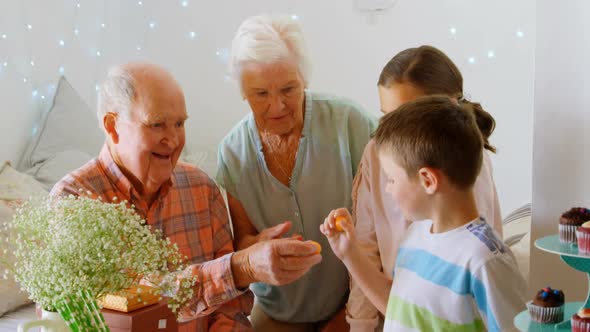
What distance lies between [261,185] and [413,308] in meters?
0.86

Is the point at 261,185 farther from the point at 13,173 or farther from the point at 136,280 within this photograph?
the point at 13,173

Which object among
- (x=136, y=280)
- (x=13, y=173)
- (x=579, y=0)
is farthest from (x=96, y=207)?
(x=13, y=173)

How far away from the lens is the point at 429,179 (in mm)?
1343

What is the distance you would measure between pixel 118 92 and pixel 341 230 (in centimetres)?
72

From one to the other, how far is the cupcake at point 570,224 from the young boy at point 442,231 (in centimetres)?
10

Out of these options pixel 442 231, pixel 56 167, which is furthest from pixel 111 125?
pixel 56 167

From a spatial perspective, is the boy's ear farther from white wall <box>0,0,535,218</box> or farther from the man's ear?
white wall <box>0,0,535,218</box>

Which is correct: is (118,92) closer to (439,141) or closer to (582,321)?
(439,141)

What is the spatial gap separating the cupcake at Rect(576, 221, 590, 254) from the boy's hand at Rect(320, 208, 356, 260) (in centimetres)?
46

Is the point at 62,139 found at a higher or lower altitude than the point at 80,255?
lower

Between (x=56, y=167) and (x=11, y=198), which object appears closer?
(x=11, y=198)

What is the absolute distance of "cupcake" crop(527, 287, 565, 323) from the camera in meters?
1.16

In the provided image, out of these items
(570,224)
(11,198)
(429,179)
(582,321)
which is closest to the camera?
(582,321)

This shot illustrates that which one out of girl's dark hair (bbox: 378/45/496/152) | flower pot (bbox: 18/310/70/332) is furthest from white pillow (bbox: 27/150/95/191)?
girl's dark hair (bbox: 378/45/496/152)
